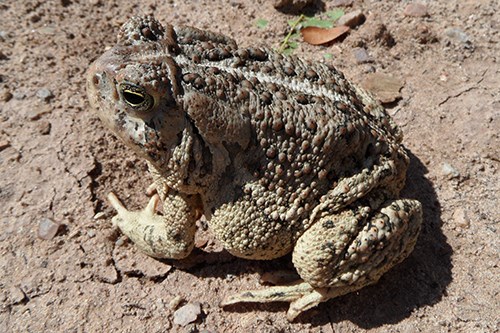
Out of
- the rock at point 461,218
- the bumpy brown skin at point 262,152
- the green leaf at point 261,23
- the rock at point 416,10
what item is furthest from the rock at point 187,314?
the rock at point 416,10

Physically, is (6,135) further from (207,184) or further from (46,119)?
(207,184)

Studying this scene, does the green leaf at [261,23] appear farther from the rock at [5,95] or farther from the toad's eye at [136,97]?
the toad's eye at [136,97]

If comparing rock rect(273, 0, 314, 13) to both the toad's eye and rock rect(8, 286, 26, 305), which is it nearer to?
the toad's eye

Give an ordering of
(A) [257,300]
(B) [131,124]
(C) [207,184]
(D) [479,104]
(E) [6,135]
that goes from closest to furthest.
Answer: (B) [131,124] → (C) [207,184] → (A) [257,300] → (E) [6,135] → (D) [479,104]

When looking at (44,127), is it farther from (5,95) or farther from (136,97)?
(136,97)

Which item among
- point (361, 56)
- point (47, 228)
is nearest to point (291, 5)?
point (361, 56)

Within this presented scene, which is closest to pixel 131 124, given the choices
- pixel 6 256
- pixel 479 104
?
pixel 6 256
